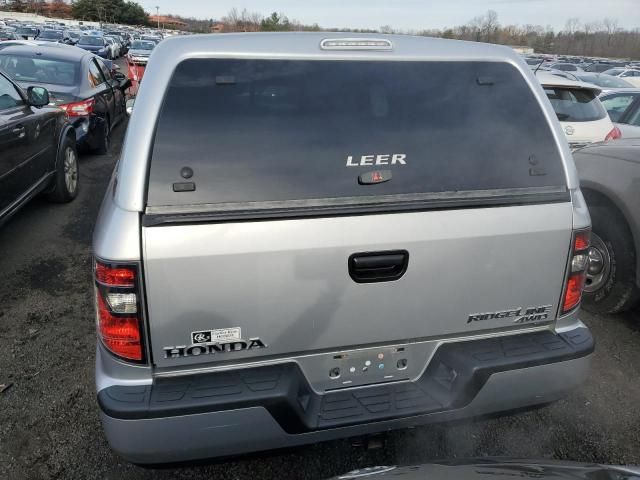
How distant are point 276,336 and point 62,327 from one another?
2.44 meters

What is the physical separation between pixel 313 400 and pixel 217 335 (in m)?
0.49

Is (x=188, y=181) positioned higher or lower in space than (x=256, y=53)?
lower

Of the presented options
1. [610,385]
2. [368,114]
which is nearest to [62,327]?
[368,114]

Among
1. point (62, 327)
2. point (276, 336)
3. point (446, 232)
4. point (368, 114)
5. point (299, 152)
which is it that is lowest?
point (62, 327)

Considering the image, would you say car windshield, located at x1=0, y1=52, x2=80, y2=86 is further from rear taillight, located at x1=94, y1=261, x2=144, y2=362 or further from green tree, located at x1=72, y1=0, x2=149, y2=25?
green tree, located at x1=72, y1=0, x2=149, y2=25

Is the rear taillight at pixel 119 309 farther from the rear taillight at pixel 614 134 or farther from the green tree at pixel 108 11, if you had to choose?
the green tree at pixel 108 11

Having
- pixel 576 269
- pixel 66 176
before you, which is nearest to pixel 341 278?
pixel 576 269

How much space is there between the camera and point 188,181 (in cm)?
187

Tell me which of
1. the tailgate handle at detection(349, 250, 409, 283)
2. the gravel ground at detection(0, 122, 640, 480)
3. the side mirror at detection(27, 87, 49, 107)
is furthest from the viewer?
the side mirror at detection(27, 87, 49, 107)

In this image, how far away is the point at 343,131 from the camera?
205 centimetres

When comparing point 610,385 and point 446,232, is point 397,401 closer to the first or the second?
point 446,232

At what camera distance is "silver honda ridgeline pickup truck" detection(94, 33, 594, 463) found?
188 centimetres

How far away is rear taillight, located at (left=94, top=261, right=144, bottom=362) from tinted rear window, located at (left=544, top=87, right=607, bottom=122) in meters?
6.90

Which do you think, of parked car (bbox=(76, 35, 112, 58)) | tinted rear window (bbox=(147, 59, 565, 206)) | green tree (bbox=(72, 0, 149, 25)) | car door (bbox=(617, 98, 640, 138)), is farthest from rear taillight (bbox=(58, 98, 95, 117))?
green tree (bbox=(72, 0, 149, 25))
